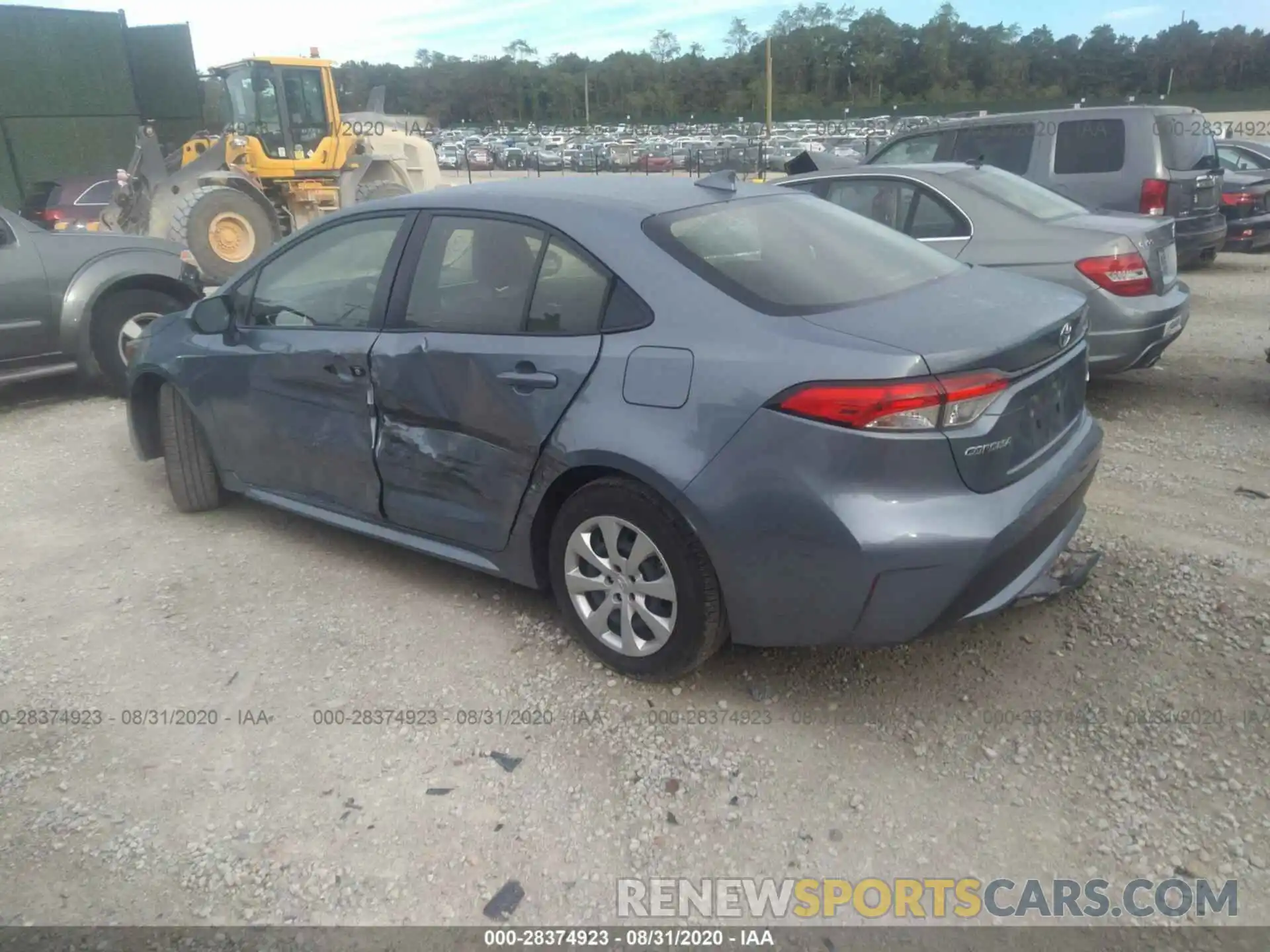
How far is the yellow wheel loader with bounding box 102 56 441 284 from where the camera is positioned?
12008 millimetres

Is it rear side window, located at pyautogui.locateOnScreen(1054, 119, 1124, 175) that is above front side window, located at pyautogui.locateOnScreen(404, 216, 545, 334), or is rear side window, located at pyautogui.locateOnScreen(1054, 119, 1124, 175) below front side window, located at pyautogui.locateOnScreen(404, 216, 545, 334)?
above

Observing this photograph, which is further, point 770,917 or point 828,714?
point 828,714

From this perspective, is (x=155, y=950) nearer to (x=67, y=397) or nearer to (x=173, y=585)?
(x=173, y=585)

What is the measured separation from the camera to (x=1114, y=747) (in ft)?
8.96

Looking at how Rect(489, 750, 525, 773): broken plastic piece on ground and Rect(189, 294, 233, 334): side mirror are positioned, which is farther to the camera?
Rect(189, 294, 233, 334): side mirror

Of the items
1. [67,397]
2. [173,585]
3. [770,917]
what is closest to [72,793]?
[173,585]

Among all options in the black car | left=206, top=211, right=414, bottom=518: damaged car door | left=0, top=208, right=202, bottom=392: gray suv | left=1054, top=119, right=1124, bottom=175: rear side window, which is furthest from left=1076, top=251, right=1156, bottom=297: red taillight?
the black car

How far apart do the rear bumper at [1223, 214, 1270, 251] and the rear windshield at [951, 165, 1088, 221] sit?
664cm

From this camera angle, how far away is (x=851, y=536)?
2.53m

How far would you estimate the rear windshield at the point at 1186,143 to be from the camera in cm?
823

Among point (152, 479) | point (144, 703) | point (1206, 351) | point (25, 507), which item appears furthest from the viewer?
point (1206, 351)

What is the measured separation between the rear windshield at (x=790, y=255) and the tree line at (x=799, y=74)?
202 feet

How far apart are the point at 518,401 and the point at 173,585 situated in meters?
2.01

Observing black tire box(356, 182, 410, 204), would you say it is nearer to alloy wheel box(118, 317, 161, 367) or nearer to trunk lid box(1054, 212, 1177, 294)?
alloy wheel box(118, 317, 161, 367)
